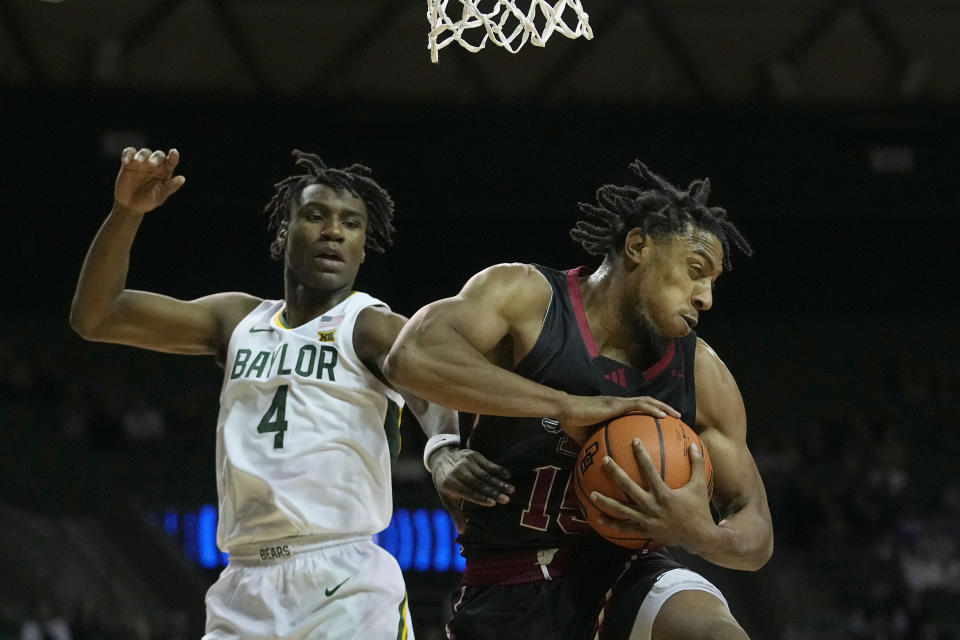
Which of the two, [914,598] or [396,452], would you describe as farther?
[914,598]

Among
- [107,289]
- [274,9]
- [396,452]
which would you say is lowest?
[396,452]

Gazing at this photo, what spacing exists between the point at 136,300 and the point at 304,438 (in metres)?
0.87

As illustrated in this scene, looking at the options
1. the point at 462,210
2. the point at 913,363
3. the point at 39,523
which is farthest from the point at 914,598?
the point at 39,523

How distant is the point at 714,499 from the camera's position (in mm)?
4094

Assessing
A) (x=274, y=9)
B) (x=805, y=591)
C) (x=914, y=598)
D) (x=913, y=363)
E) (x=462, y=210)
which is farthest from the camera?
(x=913, y=363)

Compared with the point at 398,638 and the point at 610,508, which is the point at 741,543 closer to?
the point at 610,508

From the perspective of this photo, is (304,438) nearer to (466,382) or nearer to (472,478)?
(472,478)

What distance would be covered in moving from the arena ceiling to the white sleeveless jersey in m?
9.73

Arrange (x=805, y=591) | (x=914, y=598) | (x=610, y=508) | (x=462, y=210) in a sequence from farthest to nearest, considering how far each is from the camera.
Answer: (x=462, y=210)
(x=805, y=591)
(x=914, y=598)
(x=610, y=508)

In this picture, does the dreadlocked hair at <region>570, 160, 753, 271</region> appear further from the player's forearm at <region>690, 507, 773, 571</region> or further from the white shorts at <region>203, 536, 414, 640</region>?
the white shorts at <region>203, 536, 414, 640</region>

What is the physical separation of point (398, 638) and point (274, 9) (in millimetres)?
10960

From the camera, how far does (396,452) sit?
4395 mm

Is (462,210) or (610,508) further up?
(462,210)

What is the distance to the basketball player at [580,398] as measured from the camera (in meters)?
3.72
